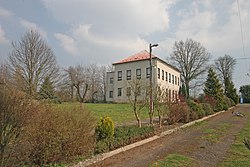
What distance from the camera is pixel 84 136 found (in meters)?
7.33

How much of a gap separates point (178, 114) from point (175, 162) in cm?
1064

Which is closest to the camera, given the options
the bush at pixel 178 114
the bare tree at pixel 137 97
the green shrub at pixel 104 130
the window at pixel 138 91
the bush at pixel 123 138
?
the bush at pixel 123 138

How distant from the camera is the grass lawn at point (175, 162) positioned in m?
7.19

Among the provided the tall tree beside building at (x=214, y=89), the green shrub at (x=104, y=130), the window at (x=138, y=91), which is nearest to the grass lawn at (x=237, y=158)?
the green shrub at (x=104, y=130)

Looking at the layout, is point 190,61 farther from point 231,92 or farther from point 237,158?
point 237,158

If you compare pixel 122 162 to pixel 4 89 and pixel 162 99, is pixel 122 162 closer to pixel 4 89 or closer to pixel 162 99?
pixel 4 89

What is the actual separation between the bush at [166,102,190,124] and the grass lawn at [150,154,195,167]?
29.6 feet

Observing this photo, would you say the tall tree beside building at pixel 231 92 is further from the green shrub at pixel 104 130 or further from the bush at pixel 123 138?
the green shrub at pixel 104 130

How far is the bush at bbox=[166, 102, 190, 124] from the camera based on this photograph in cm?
1727

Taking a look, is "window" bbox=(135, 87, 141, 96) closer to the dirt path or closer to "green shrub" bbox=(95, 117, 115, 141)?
the dirt path

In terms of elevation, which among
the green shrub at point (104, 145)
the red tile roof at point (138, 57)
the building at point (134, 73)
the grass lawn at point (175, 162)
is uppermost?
the red tile roof at point (138, 57)

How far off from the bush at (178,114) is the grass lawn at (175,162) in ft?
29.6

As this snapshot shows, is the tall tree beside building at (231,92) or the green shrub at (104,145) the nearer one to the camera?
the green shrub at (104,145)

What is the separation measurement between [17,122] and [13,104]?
429 millimetres
